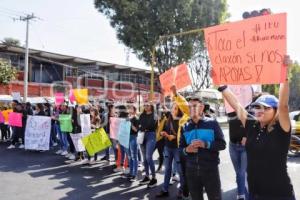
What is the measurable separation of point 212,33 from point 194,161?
183 centimetres

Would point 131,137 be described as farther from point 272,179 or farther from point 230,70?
point 272,179

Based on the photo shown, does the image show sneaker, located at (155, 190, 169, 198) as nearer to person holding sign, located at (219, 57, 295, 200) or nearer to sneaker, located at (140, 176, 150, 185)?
sneaker, located at (140, 176, 150, 185)

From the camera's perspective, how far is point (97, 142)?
10.2m

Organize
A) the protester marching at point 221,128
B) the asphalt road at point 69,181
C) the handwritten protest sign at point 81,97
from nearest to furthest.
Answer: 1. the protester marching at point 221,128
2. the asphalt road at point 69,181
3. the handwritten protest sign at point 81,97

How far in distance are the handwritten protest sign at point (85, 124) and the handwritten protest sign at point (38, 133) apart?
217 centimetres

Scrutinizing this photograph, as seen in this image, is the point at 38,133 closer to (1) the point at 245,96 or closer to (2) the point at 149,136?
(2) the point at 149,136

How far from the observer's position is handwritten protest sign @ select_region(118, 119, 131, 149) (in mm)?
8672

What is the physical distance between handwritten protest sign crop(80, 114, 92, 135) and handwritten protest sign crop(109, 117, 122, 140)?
4.08 feet

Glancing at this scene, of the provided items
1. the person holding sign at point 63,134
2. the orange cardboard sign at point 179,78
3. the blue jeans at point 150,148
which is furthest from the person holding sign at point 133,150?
the person holding sign at point 63,134

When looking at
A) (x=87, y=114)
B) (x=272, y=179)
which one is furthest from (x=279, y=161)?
(x=87, y=114)

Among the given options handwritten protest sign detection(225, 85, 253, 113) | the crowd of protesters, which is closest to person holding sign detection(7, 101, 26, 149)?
the crowd of protesters

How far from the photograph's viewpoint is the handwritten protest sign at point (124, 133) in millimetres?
8672

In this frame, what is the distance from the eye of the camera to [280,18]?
14.9 ft

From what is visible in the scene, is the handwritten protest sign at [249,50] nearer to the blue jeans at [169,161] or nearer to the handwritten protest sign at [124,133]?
the blue jeans at [169,161]
